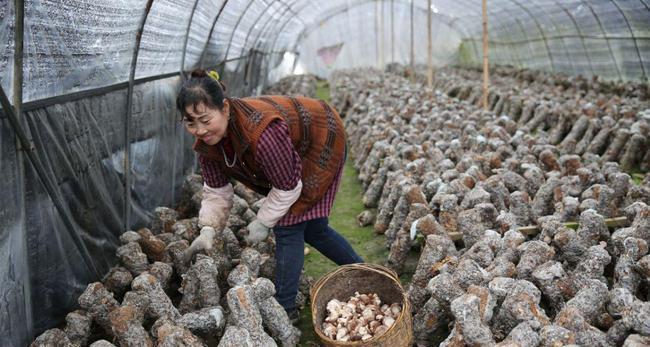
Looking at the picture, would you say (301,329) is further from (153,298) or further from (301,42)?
(301,42)

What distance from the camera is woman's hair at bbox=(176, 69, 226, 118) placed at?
268 cm

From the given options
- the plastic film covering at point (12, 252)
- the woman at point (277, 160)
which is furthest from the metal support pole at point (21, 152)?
the woman at point (277, 160)

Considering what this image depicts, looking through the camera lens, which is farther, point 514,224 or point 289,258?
point 514,224

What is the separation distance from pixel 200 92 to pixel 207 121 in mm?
147

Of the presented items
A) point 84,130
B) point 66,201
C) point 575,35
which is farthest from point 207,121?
point 575,35

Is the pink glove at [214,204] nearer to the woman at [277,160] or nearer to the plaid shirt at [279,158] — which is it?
the woman at [277,160]

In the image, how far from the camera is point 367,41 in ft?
78.1

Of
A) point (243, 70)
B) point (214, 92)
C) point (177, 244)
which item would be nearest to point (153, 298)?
point (177, 244)

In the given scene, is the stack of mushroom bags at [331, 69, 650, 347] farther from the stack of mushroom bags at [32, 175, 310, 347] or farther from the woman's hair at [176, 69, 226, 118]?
the woman's hair at [176, 69, 226, 118]

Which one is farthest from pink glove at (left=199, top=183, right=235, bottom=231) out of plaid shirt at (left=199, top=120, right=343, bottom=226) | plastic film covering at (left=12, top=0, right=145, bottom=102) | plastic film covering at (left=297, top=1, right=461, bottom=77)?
plastic film covering at (left=297, top=1, right=461, bottom=77)

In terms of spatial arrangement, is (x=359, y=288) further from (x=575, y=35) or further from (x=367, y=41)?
(x=367, y=41)

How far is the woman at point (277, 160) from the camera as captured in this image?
9.15 feet

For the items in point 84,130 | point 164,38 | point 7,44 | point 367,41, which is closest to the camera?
point 7,44

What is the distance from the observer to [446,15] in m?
21.1
